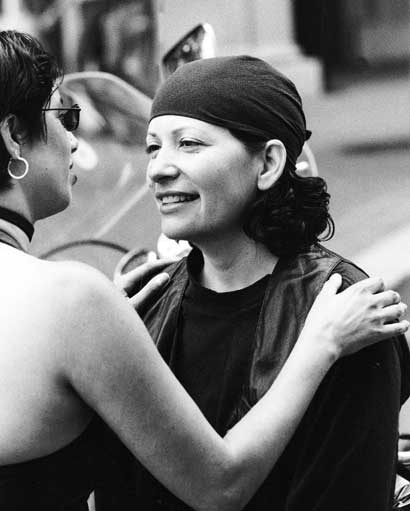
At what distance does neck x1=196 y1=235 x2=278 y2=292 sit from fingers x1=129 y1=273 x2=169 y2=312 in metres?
0.21

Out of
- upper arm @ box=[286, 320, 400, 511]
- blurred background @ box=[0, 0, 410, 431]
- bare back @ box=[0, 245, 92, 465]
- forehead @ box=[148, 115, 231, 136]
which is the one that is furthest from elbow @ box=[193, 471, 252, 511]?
blurred background @ box=[0, 0, 410, 431]

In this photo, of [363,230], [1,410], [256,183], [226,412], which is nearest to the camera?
[1,410]

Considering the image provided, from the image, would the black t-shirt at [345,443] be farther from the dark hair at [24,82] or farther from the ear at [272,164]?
the dark hair at [24,82]

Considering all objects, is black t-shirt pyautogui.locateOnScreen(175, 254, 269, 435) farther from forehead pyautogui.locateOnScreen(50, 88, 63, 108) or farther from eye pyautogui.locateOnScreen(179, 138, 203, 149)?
forehead pyautogui.locateOnScreen(50, 88, 63, 108)

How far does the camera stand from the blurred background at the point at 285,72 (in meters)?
3.36

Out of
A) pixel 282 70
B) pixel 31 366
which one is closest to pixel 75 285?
pixel 31 366

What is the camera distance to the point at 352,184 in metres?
3.46

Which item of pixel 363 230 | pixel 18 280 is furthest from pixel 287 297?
pixel 363 230

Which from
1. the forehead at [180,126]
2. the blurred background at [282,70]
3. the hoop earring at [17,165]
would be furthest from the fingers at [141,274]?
the blurred background at [282,70]

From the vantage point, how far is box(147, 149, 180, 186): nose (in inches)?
85.7

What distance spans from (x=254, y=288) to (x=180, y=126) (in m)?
0.42

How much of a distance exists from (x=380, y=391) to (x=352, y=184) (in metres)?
1.62

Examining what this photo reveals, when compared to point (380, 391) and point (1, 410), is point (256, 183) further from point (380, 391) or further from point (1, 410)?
point (1, 410)

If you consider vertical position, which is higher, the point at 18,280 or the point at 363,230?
the point at 18,280
